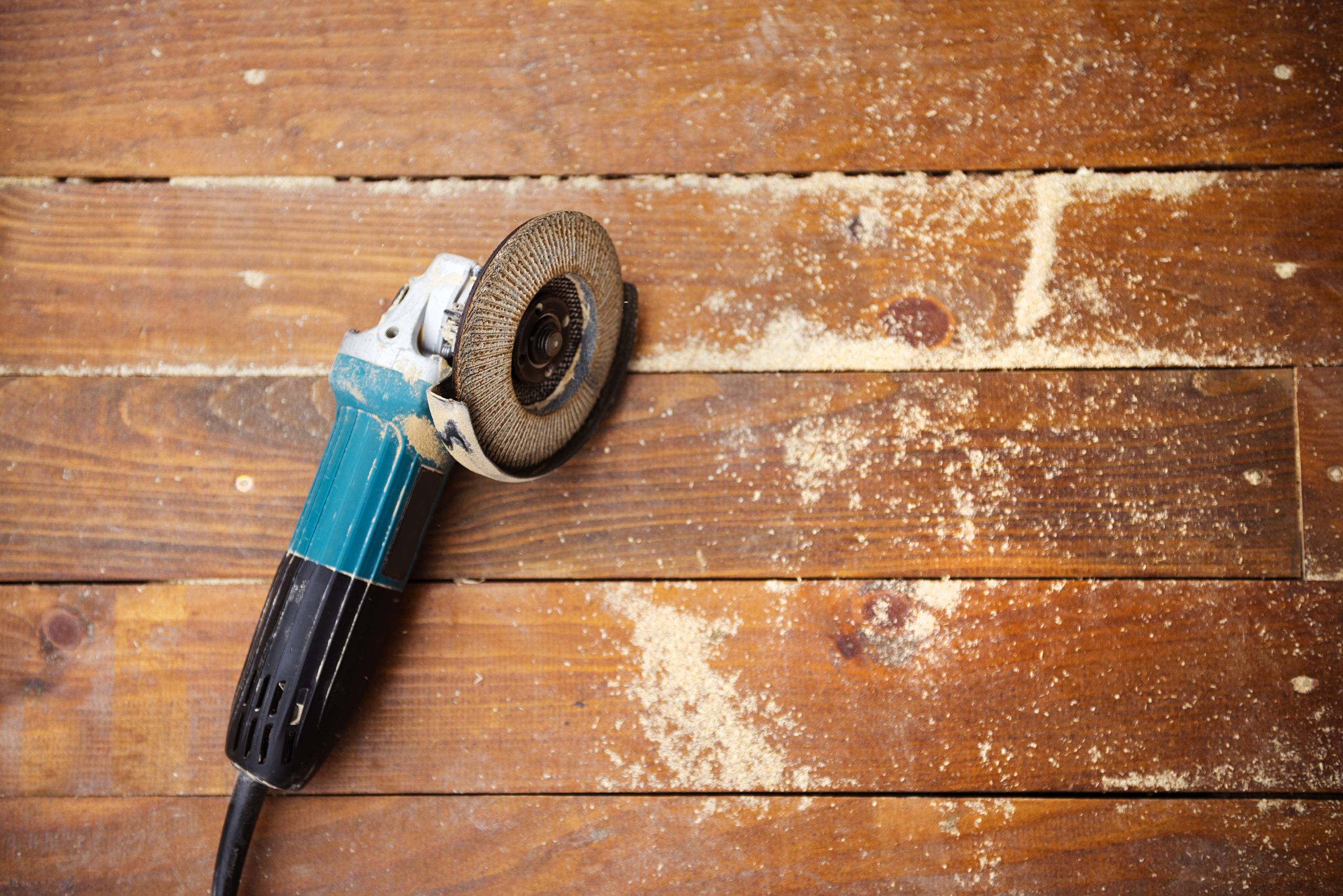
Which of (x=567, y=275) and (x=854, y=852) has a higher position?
(x=567, y=275)

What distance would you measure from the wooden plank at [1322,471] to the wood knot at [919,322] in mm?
370

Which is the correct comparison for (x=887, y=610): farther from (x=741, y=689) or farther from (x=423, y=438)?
(x=423, y=438)

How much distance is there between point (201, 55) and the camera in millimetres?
930

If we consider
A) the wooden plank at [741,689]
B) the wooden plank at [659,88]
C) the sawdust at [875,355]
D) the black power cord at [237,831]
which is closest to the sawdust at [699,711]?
the wooden plank at [741,689]

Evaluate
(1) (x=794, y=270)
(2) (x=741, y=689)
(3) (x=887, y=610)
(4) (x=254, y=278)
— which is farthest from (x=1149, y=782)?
(4) (x=254, y=278)

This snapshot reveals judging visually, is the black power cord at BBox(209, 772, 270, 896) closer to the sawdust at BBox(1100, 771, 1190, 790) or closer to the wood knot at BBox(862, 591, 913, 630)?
the wood knot at BBox(862, 591, 913, 630)

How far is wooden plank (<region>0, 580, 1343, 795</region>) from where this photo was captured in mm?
856

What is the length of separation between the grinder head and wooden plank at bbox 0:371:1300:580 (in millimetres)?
67

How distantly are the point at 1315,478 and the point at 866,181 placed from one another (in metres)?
0.56

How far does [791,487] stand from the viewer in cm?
88

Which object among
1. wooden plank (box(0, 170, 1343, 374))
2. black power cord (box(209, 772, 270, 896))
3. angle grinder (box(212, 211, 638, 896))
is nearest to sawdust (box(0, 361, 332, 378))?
wooden plank (box(0, 170, 1343, 374))

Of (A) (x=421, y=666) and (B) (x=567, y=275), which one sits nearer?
(B) (x=567, y=275)

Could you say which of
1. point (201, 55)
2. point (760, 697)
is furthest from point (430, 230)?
point (760, 697)

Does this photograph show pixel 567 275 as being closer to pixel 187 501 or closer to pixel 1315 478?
pixel 187 501
